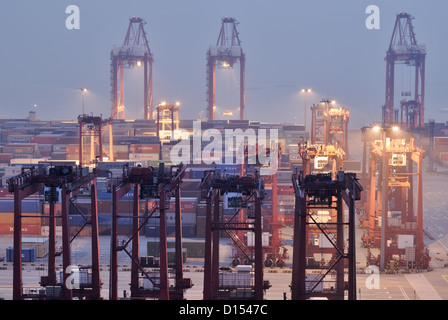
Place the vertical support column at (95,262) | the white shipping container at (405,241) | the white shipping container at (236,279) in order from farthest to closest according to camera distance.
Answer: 1. the white shipping container at (405,241)
2. the vertical support column at (95,262)
3. the white shipping container at (236,279)

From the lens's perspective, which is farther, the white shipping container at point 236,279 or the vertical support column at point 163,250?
the white shipping container at point 236,279

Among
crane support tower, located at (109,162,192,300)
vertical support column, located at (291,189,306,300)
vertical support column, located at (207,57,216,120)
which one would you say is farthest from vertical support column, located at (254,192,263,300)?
vertical support column, located at (207,57,216,120)

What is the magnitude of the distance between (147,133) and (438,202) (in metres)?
33.2

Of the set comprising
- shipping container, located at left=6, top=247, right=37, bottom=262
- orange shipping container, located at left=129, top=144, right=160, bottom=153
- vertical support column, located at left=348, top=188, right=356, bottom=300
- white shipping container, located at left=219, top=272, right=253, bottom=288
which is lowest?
shipping container, located at left=6, top=247, right=37, bottom=262

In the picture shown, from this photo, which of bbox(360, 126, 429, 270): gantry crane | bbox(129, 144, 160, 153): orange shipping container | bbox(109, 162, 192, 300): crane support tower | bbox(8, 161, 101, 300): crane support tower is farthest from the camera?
bbox(129, 144, 160, 153): orange shipping container

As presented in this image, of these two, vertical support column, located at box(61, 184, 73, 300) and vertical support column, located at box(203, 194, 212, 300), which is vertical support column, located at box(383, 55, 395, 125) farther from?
vertical support column, located at box(61, 184, 73, 300)

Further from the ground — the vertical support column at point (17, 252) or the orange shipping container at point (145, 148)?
the orange shipping container at point (145, 148)

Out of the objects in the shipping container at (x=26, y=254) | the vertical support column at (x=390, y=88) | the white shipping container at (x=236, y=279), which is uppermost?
the vertical support column at (x=390, y=88)

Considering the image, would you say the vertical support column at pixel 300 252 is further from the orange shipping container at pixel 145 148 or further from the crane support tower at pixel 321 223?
the orange shipping container at pixel 145 148

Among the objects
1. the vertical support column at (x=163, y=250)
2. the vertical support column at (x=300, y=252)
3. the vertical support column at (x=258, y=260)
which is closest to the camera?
the vertical support column at (x=258, y=260)

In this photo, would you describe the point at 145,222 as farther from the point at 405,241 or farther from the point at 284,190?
the point at 284,190

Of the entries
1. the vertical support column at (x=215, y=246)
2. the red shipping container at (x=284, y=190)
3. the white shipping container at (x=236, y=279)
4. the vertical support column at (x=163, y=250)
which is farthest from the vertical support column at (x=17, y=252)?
the red shipping container at (x=284, y=190)

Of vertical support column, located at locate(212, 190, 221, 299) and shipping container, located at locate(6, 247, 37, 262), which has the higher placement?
vertical support column, located at locate(212, 190, 221, 299)
